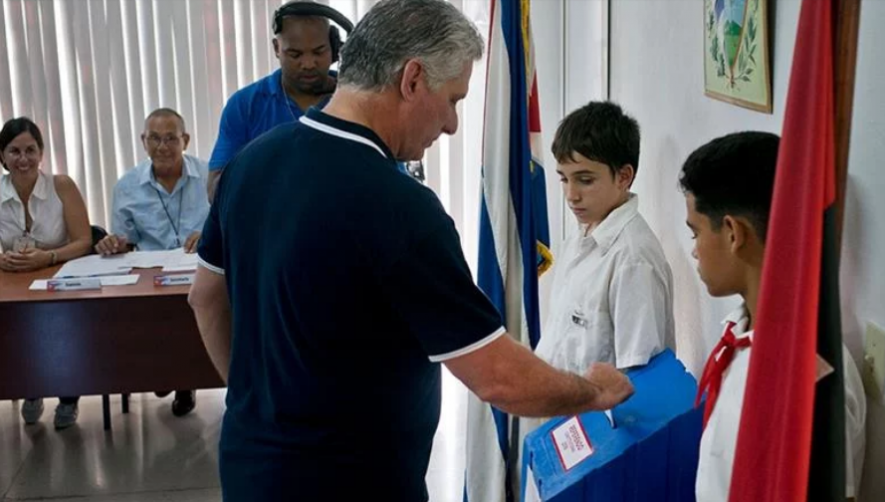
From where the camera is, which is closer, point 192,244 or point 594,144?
point 594,144

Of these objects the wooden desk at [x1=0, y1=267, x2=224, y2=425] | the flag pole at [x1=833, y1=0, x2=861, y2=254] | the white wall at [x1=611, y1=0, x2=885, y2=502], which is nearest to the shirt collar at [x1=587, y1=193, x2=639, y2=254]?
the white wall at [x1=611, y1=0, x2=885, y2=502]

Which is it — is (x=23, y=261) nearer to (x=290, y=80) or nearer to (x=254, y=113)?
(x=254, y=113)

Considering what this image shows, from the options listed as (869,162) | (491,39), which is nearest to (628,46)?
(491,39)

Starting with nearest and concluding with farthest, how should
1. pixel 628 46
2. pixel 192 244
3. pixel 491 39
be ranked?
pixel 491 39 < pixel 628 46 < pixel 192 244

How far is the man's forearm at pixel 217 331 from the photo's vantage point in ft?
5.48

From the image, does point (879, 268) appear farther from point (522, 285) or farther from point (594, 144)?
point (522, 285)

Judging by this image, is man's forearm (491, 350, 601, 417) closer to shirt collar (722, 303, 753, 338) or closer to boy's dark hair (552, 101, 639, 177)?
shirt collar (722, 303, 753, 338)

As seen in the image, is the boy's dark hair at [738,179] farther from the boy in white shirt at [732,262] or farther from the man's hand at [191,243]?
the man's hand at [191,243]

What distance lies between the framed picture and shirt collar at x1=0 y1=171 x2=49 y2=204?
9.49 feet

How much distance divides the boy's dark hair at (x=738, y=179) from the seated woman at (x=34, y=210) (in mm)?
2988

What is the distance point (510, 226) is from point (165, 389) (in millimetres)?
1502

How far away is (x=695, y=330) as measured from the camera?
225 cm

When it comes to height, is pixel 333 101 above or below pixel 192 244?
above

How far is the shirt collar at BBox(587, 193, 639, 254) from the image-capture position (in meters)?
2.02
